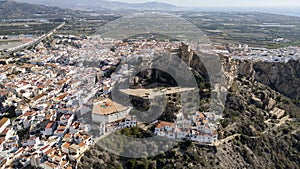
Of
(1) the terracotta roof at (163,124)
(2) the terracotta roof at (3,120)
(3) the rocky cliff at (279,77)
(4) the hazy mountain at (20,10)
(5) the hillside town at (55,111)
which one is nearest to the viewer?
(5) the hillside town at (55,111)

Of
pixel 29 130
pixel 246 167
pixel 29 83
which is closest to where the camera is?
pixel 246 167

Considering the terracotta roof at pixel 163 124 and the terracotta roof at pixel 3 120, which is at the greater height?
Result: the terracotta roof at pixel 163 124

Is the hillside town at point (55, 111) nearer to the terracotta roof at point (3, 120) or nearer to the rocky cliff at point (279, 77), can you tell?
the terracotta roof at point (3, 120)

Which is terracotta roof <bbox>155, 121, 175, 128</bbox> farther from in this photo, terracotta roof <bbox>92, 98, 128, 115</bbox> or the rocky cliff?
the rocky cliff

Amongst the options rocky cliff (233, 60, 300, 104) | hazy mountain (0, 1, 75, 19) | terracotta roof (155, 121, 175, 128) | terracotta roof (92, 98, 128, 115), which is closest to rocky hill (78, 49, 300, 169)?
rocky cliff (233, 60, 300, 104)

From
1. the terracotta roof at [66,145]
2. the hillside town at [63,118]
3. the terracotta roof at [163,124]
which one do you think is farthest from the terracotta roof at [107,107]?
the terracotta roof at [66,145]

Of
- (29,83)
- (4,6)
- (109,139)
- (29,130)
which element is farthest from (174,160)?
(4,6)

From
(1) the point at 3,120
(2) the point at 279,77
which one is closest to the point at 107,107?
(1) the point at 3,120

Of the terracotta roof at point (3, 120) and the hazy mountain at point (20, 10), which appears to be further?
the hazy mountain at point (20, 10)

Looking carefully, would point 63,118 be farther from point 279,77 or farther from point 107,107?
point 279,77

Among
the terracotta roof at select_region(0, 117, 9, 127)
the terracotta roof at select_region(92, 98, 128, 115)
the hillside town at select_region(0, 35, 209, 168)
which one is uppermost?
the terracotta roof at select_region(92, 98, 128, 115)

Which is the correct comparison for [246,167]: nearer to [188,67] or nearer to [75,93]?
[188,67]
